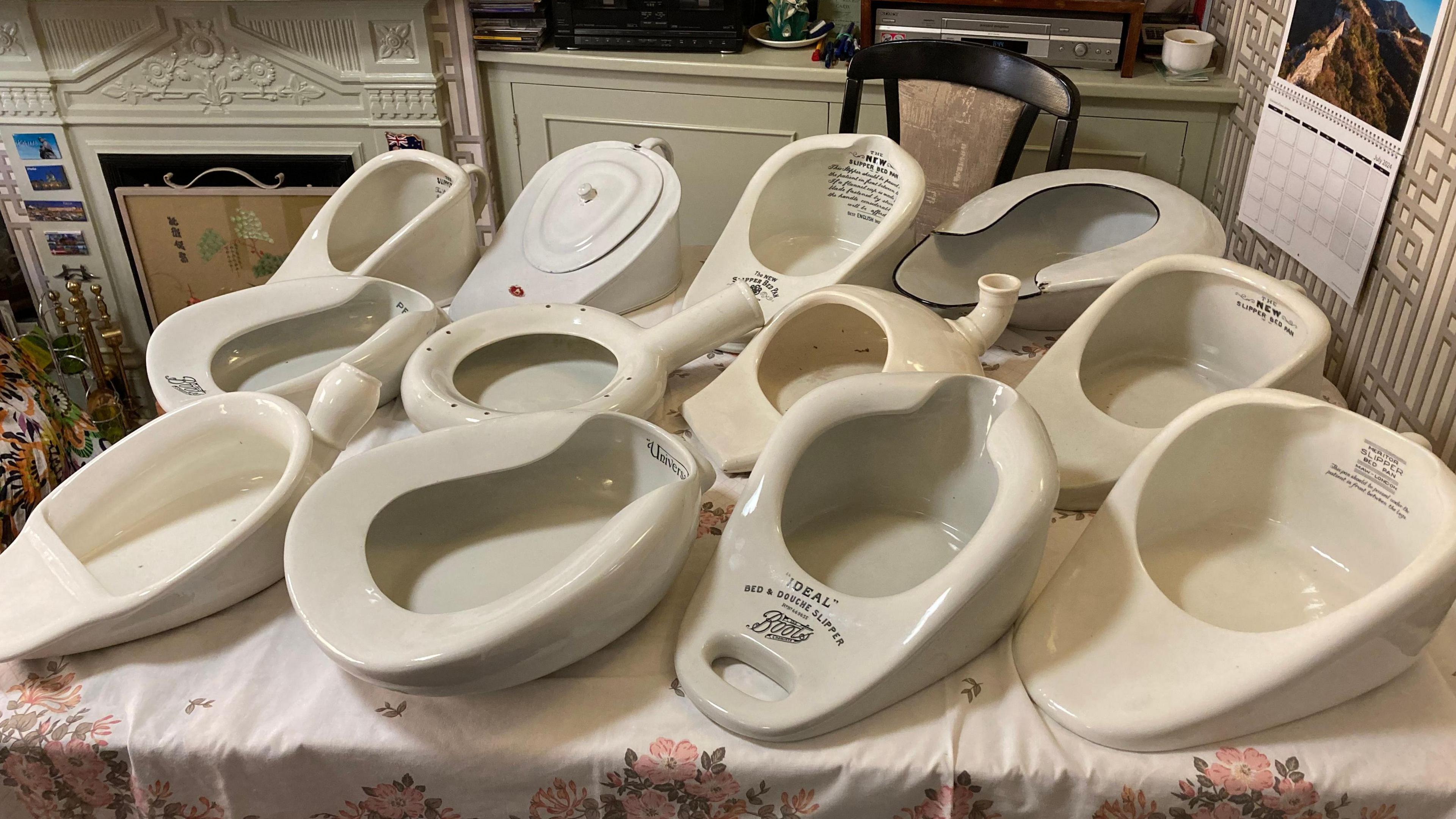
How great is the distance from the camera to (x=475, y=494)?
0.97 m

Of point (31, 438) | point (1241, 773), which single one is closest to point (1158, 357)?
point (1241, 773)

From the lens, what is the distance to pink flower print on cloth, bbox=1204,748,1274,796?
79 centimetres

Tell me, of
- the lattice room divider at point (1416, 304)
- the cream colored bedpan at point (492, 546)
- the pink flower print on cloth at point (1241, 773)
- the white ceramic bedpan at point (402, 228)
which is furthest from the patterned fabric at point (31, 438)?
the lattice room divider at point (1416, 304)

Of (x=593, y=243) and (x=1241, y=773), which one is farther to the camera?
(x=593, y=243)

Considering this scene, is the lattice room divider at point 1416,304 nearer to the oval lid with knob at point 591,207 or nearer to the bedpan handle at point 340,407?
the oval lid with knob at point 591,207

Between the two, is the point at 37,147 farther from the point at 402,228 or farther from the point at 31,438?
the point at 402,228

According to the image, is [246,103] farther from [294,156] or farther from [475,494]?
[475,494]

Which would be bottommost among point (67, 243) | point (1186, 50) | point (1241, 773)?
point (67, 243)

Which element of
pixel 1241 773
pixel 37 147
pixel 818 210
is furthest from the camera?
pixel 37 147

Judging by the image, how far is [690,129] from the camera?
8.08ft

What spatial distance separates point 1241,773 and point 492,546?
0.68 m

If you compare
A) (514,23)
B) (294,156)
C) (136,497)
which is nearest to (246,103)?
(294,156)

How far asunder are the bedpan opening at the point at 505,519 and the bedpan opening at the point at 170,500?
0.13 m

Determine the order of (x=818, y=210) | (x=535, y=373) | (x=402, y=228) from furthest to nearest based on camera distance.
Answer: (x=818, y=210) < (x=402, y=228) < (x=535, y=373)
